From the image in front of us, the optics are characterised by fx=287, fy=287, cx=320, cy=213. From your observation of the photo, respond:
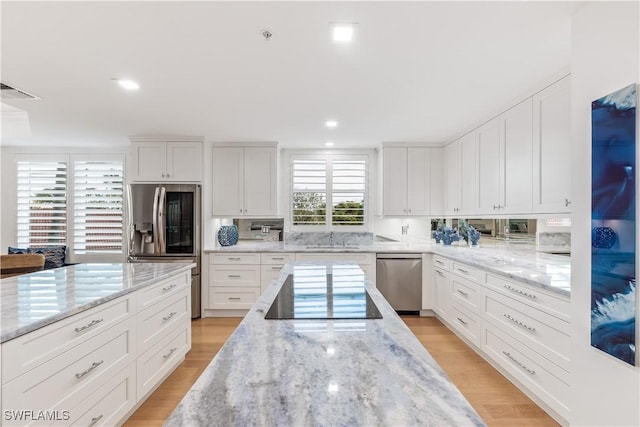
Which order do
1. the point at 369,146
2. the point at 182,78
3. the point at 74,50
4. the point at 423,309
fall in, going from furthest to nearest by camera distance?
the point at 369,146
the point at 423,309
the point at 182,78
the point at 74,50

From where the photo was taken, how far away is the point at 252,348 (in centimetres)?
91

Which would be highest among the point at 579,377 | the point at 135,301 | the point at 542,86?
the point at 542,86

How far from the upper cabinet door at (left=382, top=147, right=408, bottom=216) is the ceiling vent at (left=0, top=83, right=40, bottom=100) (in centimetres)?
380

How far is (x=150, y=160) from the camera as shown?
3.77 meters

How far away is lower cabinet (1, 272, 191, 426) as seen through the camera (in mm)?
1174

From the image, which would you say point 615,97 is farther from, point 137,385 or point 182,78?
point 137,385

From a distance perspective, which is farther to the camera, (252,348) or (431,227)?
(431,227)

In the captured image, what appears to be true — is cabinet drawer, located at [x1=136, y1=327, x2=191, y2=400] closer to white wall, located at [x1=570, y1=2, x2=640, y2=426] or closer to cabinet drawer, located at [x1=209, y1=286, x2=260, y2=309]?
cabinet drawer, located at [x1=209, y1=286, x2=260, y2=309]

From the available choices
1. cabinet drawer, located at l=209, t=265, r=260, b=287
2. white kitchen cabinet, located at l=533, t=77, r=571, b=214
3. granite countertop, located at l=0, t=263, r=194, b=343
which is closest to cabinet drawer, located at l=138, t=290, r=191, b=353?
granite countertop, located at l=0, t=263, r=194, b=343

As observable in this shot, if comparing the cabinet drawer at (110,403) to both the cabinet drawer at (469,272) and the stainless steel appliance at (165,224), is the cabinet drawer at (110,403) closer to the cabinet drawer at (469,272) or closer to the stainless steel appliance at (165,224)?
the stainless steel appliance at (165,224)

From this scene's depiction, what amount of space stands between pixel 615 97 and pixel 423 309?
312cm

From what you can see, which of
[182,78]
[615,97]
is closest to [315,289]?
[615,97]

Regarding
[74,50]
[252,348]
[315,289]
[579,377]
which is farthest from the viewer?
[74,50]

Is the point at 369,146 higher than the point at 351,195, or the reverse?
the point at 369,146
